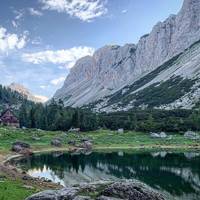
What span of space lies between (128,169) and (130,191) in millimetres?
65133

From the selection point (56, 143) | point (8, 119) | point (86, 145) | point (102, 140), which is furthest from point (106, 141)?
point (8, 119)

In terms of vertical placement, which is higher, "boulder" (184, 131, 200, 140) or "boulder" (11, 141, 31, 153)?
"boulder" (184, 131, 200, 140)

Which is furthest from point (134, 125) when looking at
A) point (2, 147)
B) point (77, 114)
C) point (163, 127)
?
point (2, 147)

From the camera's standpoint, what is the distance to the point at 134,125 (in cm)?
18812

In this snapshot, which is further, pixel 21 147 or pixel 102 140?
pixel 102 140

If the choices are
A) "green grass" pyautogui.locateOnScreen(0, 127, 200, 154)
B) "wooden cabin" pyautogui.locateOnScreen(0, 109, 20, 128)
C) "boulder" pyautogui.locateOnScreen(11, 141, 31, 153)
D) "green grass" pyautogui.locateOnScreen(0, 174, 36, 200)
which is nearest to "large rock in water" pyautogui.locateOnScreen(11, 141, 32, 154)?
"boulder" pyautogui.locateOnScreen(11, 141, 31, 153)

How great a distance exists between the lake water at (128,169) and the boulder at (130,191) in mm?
29735

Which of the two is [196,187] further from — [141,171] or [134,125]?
[134,125]

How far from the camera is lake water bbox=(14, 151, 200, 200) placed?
71438mm

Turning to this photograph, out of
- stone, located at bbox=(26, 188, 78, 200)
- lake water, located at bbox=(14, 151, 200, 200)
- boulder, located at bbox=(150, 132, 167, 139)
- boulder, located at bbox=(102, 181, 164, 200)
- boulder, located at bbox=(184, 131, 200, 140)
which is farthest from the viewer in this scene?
boulder, located at bbox=(150, 132, 167, 139)

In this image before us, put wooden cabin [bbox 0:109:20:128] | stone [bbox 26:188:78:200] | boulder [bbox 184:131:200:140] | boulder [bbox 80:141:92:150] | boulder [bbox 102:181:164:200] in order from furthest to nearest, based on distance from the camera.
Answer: wooden cabin [bbox 0:109:20:128] → boulder [bbox 184:131:200:140] → boulder [bbox 80:141:92:150] → boulder [bbox 102:181:164:200] → stone [bbox 26:188:78:200]

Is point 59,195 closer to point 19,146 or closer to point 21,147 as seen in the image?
point 19,146

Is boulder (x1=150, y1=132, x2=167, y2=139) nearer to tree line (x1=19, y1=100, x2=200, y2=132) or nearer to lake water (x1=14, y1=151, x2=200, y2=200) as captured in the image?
tree line (x1=19, y1=100, x2=200, y2=132)

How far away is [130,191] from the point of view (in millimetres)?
30219
